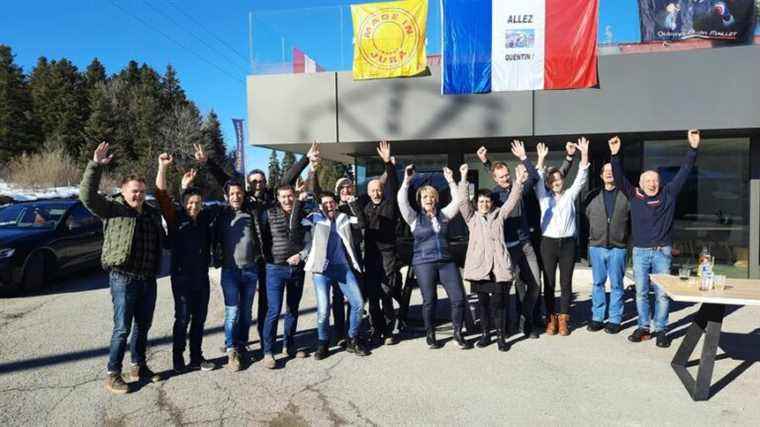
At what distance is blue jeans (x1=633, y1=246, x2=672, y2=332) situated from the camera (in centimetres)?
509

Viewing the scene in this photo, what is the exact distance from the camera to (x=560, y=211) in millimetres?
5430

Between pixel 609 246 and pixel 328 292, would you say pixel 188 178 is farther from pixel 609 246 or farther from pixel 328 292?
pixel 609 246

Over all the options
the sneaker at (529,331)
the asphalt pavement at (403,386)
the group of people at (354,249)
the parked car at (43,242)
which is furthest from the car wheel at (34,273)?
the sneaker at (529,331)

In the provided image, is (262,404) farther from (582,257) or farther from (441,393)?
(582,257)

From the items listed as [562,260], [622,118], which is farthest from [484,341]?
[622,118]

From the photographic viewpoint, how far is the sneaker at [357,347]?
485cm

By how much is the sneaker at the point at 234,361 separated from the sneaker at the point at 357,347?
114 centimetres

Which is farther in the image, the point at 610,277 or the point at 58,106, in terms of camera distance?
the point at 58,106

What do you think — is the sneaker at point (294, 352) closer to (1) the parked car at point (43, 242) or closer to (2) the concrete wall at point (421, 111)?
(2) the concrete wall at point (421, 111)

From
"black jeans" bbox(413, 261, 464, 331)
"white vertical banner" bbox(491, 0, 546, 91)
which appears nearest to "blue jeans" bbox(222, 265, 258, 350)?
"black jeans" bbox(413, 261, 464, 331)

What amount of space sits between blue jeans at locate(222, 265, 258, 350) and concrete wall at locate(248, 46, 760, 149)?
16.9 feet

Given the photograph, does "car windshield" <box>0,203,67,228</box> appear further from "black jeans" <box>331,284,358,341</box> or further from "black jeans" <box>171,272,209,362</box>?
"black jeans" <box>331,284,358,341</box>

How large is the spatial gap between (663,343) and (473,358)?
2.17 metres

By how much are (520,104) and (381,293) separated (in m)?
5.18
